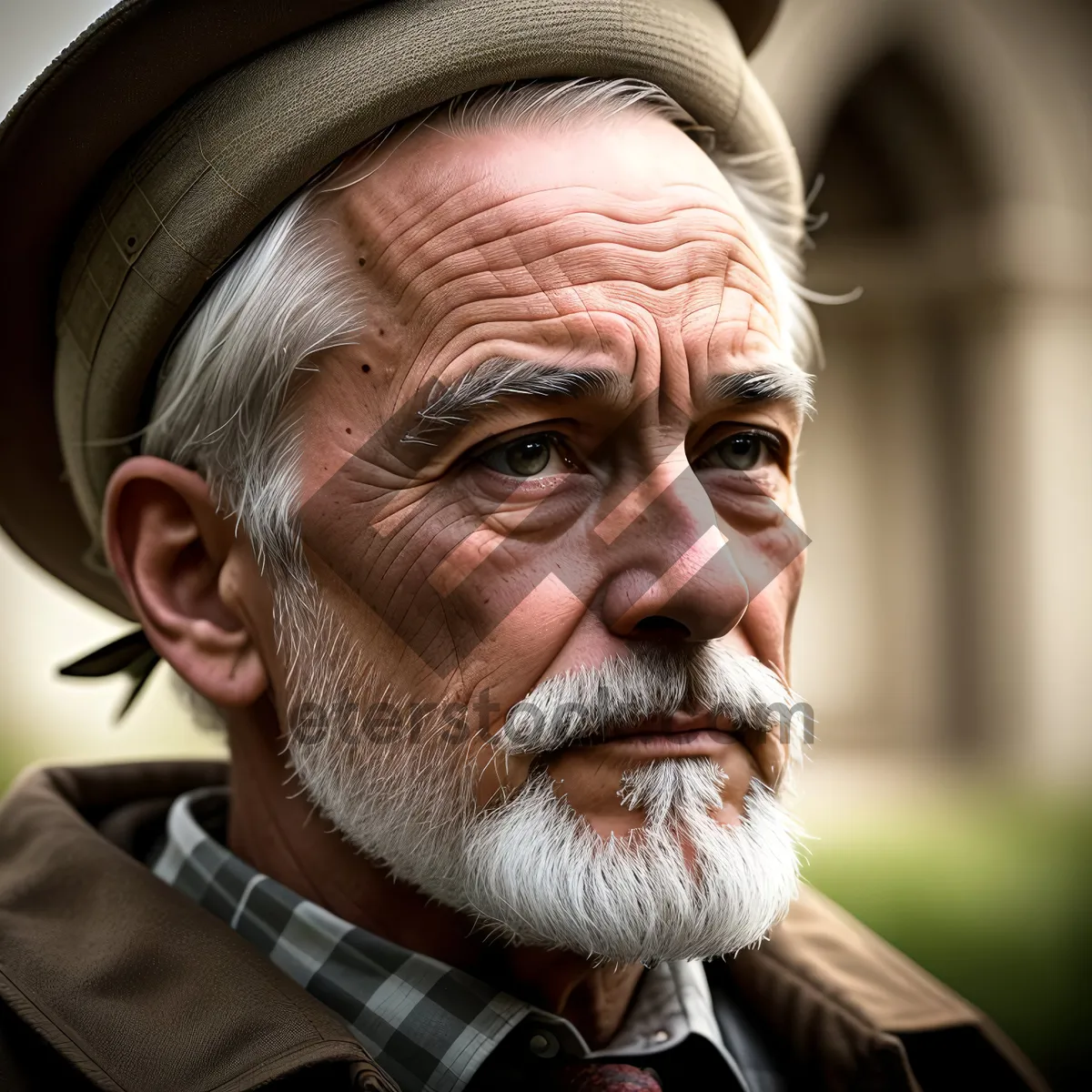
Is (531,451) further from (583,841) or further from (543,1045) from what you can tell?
(543,1045)

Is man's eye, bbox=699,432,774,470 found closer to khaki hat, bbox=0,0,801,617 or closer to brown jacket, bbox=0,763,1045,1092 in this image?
khaki hat, bbox=0,0,801,617

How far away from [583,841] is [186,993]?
0.58 metres

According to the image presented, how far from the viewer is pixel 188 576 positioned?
182 centimetres

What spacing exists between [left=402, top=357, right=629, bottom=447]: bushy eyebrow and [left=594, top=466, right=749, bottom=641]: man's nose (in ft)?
0.54

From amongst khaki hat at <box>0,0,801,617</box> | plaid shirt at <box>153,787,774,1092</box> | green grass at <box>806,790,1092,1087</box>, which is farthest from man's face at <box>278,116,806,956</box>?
green grass at <box>806,790,1092,1087</box>

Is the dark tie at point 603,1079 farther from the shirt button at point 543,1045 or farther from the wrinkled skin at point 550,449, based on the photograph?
the wrinkled skin at point 550,449

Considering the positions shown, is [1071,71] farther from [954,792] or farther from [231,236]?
[231,236]

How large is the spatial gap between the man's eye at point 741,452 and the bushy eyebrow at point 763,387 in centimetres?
8

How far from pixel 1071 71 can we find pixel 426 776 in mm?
7644

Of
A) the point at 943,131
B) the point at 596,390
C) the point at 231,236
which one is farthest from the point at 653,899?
the point at 943,131

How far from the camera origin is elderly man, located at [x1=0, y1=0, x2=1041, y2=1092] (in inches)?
58.9

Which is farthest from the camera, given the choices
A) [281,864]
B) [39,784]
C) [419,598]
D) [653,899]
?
[39,784]

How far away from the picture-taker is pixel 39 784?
6.68 ft

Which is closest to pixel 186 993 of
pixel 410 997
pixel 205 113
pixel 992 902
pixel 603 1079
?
pixel 410 997
